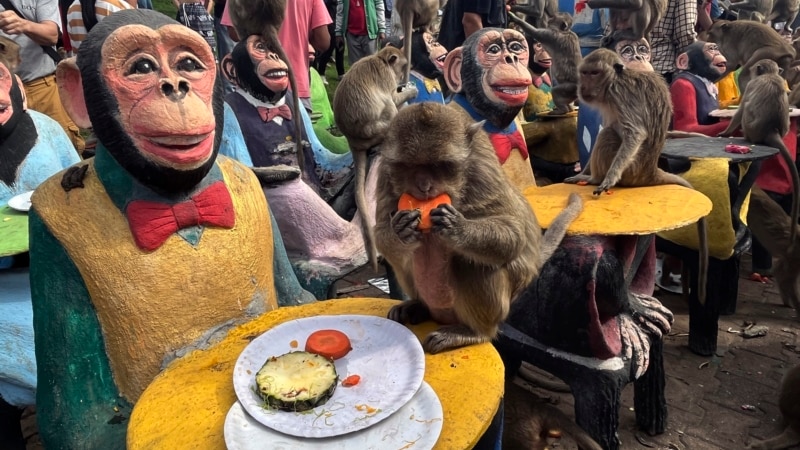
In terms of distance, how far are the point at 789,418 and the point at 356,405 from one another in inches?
110

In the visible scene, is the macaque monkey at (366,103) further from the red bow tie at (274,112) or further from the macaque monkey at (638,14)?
the macaque monkey at (638,14)

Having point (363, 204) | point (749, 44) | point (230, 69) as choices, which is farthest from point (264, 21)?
point (749, 44)

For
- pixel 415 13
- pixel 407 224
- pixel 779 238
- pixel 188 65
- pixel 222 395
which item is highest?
pixel 415 13

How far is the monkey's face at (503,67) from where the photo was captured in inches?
142

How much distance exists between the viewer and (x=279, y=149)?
373cm

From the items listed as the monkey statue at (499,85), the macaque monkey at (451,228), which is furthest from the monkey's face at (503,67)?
the macaque monkey at (451,228)

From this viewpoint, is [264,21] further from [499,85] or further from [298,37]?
[499,85]

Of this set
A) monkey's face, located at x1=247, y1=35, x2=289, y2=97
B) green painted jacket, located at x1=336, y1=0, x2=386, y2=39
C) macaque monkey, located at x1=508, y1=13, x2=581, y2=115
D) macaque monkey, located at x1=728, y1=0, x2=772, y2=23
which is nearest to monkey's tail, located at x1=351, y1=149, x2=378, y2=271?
monkey's face, located at x1=247, y1=35, x2=289, y2=97

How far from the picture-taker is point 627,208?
113 inches

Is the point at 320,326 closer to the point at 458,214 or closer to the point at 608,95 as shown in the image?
the point at 458,214

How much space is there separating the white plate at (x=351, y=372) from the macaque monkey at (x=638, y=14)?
6000 millimetres

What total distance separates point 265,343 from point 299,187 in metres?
1.49

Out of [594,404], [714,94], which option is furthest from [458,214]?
[714,94]

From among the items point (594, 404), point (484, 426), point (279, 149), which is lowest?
point (594, 404)
